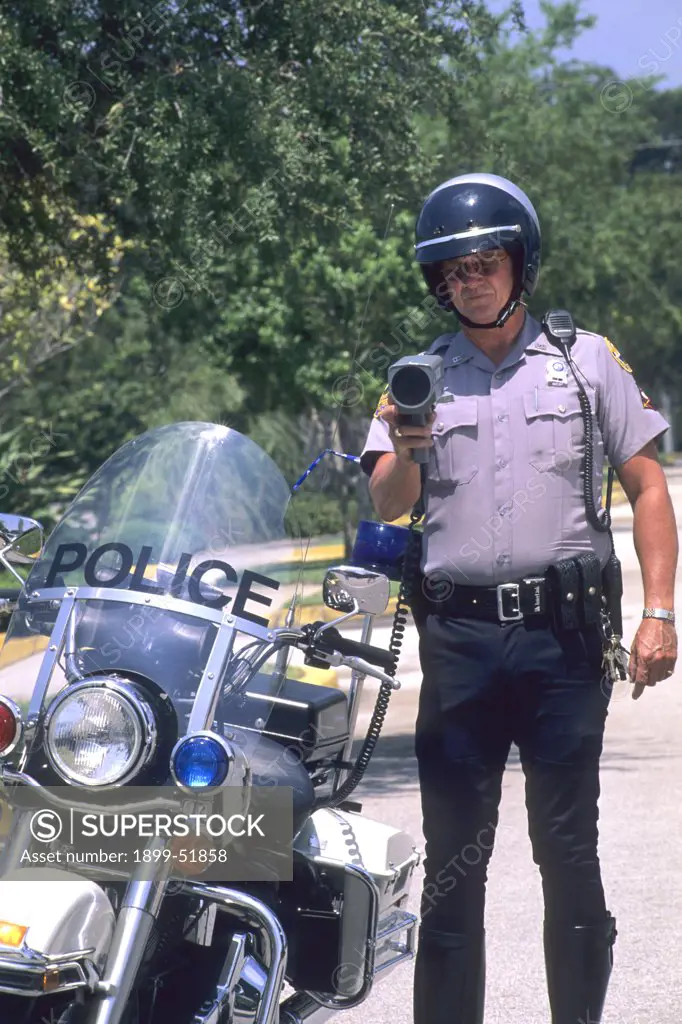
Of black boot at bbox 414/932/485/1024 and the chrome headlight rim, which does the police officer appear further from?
the chrome headlight rim

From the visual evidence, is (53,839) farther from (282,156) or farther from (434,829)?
(282,156)

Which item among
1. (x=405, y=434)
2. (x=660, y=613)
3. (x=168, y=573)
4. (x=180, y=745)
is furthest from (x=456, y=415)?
(x=180, y=745)

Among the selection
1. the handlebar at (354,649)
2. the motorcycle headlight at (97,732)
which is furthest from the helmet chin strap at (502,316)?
the motorcycle headlight at (97,732)

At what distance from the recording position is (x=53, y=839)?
297cm

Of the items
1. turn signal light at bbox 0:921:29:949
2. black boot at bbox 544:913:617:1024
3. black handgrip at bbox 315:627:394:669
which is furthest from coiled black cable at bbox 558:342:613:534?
turn signal light at bbox 0:921:29:949

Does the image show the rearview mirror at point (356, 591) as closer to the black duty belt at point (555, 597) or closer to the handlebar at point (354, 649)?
the handlebar at point (354, 649)

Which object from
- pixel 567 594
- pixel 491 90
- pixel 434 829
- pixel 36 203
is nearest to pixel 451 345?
pixel 567 594

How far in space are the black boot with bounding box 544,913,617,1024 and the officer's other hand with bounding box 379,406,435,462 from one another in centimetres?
110

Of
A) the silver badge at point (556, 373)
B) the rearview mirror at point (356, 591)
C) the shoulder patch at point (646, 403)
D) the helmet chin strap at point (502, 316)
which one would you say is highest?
the helmet chin strap at point (502, 316)

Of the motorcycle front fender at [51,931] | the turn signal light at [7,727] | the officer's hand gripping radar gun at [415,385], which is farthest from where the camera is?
the officer's hand gripping radar gun at [415,385]

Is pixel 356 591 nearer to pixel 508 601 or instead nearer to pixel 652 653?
pixel 508 601

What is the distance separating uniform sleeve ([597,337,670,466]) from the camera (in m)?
3.63

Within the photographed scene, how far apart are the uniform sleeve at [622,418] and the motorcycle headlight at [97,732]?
130cm

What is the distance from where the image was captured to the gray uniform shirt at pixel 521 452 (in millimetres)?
3578
